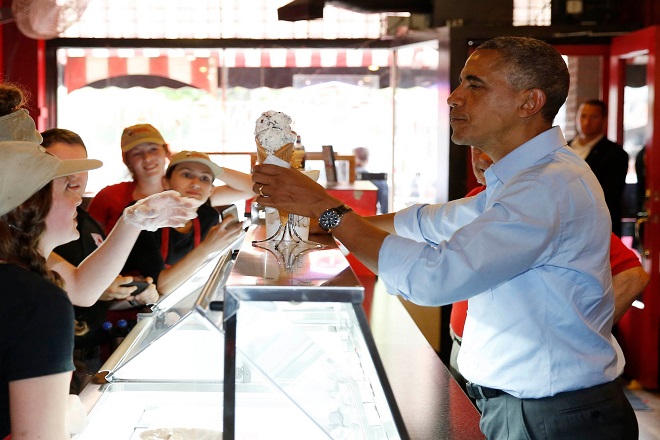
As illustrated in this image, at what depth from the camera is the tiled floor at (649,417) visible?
4500 mm

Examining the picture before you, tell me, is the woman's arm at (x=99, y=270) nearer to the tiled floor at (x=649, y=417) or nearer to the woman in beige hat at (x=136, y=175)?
the woman in beige hat at (x=136, y=175)

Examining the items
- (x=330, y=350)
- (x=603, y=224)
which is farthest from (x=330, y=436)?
(x=603, y=224)

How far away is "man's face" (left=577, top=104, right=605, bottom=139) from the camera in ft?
18.4

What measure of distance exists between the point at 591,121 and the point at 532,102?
13.1 ft

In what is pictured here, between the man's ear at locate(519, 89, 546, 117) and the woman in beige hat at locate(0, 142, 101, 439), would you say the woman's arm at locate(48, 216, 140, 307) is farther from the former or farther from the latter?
the man's ear at locate(519, 89, 546, 117)

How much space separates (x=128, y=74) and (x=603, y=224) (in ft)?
21.3

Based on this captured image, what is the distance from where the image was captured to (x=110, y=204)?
3918 mm

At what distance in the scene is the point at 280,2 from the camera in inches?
301

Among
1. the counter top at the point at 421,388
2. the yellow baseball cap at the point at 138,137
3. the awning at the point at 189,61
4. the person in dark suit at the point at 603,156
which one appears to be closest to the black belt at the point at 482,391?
the counter top at the point at 421,388

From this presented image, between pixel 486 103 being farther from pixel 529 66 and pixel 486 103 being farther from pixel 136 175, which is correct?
pixel 136 175

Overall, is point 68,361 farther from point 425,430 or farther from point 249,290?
point 425,430

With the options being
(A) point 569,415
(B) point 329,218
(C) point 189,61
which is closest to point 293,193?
(B) point 329,218

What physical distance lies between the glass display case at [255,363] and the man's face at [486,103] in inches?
17.1

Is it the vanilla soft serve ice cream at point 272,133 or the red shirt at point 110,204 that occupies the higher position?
the vanilla soft serve ice cream at point 272,133
